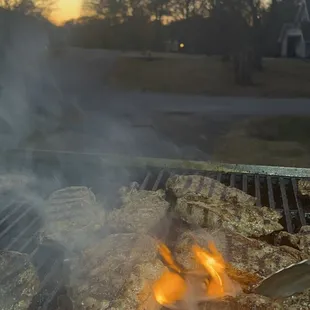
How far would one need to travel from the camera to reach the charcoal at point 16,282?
2653 mm

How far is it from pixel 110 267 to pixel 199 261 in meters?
0.60

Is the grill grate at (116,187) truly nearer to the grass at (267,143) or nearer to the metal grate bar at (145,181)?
the metal grate bar at (145,181)

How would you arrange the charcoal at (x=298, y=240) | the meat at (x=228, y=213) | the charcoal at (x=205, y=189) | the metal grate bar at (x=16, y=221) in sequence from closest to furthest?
the charcoal at (x=298, y=240) < the meat at (x=228, y=213) < the metal grate bar at (x=16, y=221) < the charcoal at (x=205, y=189)

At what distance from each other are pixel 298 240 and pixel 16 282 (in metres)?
1.99

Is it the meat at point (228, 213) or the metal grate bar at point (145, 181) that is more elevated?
the meat at point (228, 213)

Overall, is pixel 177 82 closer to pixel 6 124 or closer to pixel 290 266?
pixel 6 124

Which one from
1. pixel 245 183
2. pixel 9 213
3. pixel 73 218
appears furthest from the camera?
pixel 245 183

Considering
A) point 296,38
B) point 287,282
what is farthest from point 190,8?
point 287,282

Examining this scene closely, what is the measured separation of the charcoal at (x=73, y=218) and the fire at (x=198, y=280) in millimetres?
684

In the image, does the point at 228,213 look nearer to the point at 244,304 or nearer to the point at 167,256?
the point at 167,256

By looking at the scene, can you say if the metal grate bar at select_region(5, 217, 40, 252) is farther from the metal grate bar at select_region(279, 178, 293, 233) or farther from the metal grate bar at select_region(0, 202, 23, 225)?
the metal grate bar at select_region(279, 178, 293, 233)

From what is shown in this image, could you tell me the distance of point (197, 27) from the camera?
24.3 meters

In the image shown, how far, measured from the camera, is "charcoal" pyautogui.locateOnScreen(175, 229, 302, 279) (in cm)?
292

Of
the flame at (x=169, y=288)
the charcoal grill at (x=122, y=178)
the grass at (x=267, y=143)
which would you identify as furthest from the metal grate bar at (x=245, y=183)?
the grass at (x=267, y=143)
